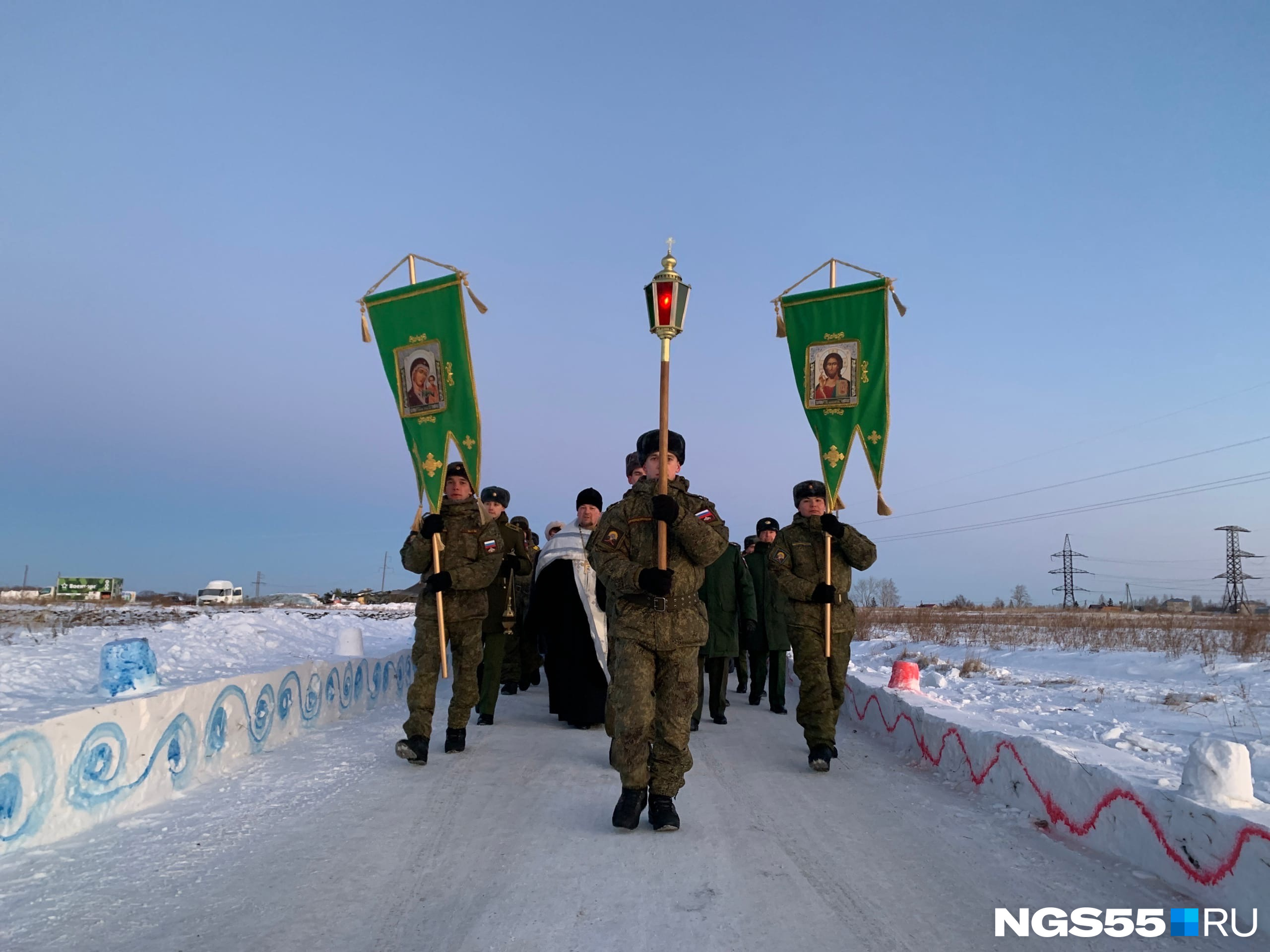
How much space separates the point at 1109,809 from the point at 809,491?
3.17 meters

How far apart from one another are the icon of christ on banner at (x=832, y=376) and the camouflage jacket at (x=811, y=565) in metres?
1.43

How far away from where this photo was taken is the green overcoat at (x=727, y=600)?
8.34 m

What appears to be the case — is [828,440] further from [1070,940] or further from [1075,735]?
[1070,940]

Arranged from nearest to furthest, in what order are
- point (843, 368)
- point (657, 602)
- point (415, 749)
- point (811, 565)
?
1. point (657, 602)
2. point (415, 749)
3. point (811, 565)
4. point (843, 368)

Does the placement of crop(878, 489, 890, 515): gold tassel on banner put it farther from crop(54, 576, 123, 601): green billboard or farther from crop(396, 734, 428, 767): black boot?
crop(54, 576, 123, 601): green billboard

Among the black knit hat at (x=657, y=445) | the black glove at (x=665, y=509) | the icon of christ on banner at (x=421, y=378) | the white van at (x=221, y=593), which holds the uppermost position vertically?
the icon of christ on banner at (x=421, y=378)

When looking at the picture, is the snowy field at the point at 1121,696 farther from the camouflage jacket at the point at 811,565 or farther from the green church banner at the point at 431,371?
the green church banner at the point at 431,371

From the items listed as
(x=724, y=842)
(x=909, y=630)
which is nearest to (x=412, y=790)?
(x=724, y=842)

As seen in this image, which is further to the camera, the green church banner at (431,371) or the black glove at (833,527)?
the green church banner at (431,371)

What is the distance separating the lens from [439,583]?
5887mm

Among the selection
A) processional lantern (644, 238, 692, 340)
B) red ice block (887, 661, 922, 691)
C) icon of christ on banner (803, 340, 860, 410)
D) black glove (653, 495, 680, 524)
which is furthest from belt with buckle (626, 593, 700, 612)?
red ice block (887, 661, 922, 691)

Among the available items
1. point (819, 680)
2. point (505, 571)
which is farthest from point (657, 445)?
point (505, 571)

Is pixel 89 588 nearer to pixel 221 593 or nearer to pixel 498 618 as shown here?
pixel 221 593

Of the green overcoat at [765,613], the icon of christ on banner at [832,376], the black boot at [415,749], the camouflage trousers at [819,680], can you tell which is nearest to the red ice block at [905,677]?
the green overcoat at [765,613]
